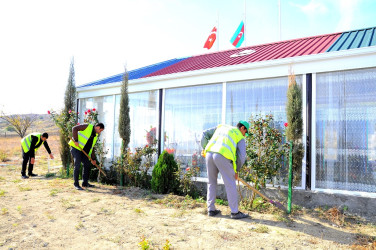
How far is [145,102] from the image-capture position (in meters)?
8.31

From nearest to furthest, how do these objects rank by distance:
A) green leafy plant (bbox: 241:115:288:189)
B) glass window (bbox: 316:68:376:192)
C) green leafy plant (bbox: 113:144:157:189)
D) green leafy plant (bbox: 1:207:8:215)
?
green leafy plant (bbox: 1:207:8:215) → glass window (bbox: 316:68:376:192) → green leafy plant (bbox: 241:115:288:189) → green leafy plant (bbox: 113:144:157:189)

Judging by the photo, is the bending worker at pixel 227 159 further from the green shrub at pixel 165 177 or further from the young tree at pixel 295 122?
the green shrub at pixel 165 177

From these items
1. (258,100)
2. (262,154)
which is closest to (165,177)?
(262,154)

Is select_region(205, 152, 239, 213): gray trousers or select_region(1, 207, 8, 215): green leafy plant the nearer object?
select_region(205, 152, 239, 213): gray trousers

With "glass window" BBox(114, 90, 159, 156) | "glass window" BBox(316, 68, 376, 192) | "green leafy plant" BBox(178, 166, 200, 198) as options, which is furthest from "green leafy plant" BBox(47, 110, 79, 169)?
"glass window" BBox(316, 68, 376, 192)

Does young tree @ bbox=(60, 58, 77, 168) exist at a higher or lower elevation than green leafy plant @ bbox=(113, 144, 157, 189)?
higher

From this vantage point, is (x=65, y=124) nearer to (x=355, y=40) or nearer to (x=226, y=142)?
(x=226, y=142)

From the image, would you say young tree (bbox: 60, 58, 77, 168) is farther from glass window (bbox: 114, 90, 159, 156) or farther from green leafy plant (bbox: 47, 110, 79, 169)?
glass window (bbox: 114, 90, 159, 156)

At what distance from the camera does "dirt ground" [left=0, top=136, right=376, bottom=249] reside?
3.72m

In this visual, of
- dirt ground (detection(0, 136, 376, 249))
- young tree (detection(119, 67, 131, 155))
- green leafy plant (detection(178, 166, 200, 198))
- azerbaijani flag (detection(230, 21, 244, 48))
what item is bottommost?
dirt ground (detection(0, 136, 376, 249))

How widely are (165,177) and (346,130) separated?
13.0ft

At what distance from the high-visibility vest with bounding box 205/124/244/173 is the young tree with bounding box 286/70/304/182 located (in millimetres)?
1189

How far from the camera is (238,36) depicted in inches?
498

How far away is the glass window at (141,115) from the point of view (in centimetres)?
809
